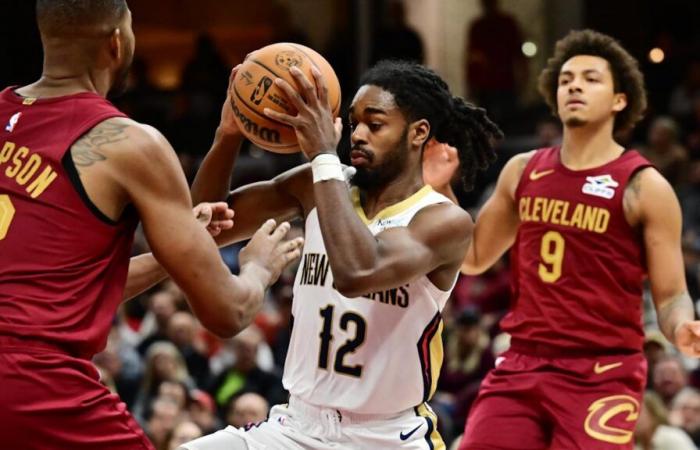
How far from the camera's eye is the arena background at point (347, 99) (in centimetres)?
1026

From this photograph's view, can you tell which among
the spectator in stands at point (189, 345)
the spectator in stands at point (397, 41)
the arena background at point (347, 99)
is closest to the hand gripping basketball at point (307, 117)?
the arena background at point (347, 99)

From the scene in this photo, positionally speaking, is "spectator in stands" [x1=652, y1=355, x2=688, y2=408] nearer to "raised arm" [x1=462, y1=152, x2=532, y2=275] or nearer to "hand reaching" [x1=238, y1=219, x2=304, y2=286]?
"raised arm" [x1=462, y1=152, x2=532, y2=275]

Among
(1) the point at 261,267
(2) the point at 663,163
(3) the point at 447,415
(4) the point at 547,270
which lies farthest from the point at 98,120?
(2) the point at 663,163

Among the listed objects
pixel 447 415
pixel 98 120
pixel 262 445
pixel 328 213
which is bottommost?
pixel 447 415

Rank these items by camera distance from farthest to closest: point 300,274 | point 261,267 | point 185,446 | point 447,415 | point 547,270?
point 447,415 → point 547,270 → point 300,274 → point 185,446 → point 261,267

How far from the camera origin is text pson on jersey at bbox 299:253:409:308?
4988 millimetres

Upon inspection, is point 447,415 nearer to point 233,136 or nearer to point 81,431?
point 233,136

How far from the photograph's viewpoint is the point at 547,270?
624 cm

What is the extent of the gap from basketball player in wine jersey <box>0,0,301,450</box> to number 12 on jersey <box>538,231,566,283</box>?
2420 mm

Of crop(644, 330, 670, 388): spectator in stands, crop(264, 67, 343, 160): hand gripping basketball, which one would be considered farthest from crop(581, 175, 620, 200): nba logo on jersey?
crop(644, 330, 670, 388): spectator in stands

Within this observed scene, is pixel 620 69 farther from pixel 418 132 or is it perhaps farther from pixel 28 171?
pixel 28 171

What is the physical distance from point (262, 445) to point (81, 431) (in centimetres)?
111

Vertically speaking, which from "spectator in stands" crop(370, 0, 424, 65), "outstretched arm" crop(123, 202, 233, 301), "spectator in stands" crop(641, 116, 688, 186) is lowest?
"spectator in stands" crop(641, 116, 688, 186)

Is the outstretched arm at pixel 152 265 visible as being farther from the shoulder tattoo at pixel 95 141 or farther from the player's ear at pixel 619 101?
the player's ear at pixel 619 101
